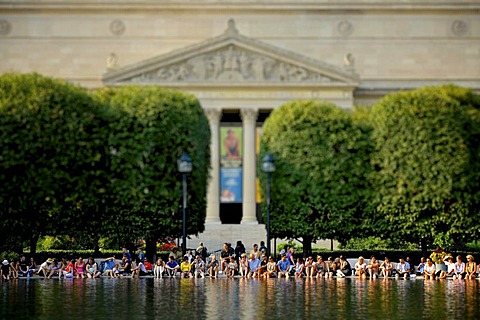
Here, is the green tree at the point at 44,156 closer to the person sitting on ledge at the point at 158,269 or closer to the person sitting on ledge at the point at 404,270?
the person sitting on ledge at the point at 158,269

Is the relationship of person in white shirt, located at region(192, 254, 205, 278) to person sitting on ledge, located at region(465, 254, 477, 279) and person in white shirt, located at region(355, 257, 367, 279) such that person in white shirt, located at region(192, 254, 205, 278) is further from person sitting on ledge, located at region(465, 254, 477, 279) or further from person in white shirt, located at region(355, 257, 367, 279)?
person sitting on ledge, located at region(465, 254, 477, 279)

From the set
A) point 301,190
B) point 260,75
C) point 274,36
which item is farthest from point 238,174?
point 301,190

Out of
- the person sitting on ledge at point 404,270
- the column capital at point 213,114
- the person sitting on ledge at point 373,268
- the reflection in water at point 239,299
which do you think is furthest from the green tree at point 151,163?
the column capital at point 213,114

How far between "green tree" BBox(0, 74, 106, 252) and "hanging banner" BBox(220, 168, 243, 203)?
75.8 ft

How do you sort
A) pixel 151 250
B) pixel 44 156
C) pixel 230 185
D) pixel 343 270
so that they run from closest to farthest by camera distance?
pixel 343 270, pixel 44 156, pixel 151 250, pixel 230 185

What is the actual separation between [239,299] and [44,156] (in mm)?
19044

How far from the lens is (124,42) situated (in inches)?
3056

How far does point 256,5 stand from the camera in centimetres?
7819

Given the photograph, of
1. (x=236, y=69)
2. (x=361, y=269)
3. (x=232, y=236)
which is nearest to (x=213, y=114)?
(x=236, y=69)

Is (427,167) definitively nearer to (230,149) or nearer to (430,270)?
(430,270)

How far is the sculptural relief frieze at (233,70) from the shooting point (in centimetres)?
6656

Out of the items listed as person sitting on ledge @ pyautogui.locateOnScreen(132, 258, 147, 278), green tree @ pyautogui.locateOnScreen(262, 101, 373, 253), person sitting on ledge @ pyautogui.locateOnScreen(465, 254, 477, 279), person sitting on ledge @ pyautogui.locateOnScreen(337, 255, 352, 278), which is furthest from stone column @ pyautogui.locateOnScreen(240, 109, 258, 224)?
person sitting on ledge @ pyautogui.locateOnScreen(465, 254, 477, 279)

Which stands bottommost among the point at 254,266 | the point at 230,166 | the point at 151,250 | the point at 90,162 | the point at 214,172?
the point at 254,266

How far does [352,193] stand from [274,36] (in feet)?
111
